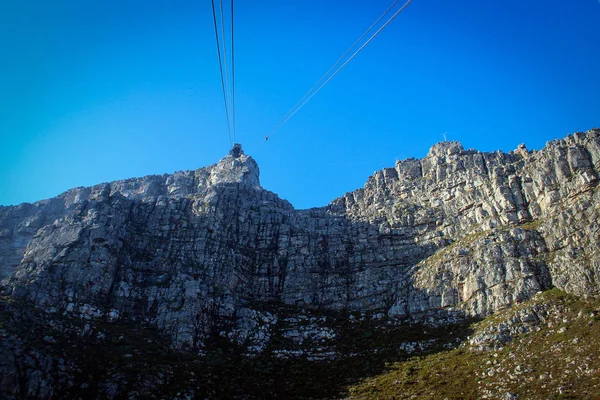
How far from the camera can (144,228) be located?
115 m

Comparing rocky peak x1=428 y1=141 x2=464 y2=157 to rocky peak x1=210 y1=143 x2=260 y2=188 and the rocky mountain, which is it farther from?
rocky peak x1=210 y1=143 x2=260 y2=188

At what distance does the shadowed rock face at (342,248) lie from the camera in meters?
83.3

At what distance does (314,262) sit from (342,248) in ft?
27.1

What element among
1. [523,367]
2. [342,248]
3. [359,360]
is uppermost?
[342,248]

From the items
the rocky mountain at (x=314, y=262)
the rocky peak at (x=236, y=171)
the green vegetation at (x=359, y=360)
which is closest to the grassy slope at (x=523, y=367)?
the green vegetation at (x=359, y=360)

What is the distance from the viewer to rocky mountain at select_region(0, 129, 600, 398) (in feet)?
258

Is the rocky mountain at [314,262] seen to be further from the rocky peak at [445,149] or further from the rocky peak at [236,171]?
the rocky peak at [236,171]

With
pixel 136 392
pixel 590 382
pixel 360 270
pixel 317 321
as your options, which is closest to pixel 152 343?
pixel 136 392

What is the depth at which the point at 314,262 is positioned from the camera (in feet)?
365

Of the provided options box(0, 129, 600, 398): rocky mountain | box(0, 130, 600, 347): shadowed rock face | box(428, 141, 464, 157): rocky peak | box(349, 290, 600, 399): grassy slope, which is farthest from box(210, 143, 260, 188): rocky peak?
box(349, 290, 600, 399): grassy slope

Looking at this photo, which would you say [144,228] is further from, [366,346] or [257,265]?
[366,346]

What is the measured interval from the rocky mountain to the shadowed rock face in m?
0.33

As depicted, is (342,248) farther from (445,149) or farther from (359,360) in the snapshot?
(445,149)

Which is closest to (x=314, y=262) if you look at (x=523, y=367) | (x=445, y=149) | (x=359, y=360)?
(x=359, y=360)
